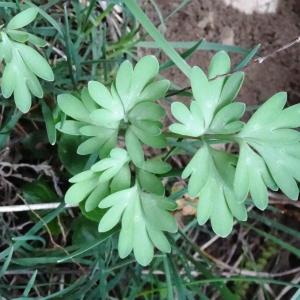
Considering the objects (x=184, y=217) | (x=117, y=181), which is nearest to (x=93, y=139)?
(x=117, y=181)

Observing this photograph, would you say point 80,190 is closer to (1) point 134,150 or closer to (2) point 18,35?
(1) point 134,150

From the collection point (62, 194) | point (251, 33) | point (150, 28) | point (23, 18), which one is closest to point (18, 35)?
point (23, 18)

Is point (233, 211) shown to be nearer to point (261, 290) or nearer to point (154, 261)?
point (154, 261)

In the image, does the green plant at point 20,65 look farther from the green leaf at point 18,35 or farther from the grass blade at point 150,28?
the grass blade at point 150,28

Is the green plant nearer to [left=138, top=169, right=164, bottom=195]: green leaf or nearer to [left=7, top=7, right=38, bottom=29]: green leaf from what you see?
[left=7, top=7, right=38, bottom=29]: green leaf

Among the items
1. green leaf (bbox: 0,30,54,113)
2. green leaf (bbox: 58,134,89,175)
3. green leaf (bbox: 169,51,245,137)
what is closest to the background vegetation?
green leaf (bbox: 58,134,89,175)
